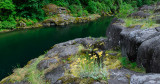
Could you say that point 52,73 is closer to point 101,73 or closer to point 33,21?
point 101,73

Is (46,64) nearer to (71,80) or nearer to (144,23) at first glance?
(71,80)

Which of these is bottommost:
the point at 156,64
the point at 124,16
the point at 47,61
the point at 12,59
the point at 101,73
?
the point at 12,59

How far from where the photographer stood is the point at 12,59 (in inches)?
431

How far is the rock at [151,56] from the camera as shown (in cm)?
315

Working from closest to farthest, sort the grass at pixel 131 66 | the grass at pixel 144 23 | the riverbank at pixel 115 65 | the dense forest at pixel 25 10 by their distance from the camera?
1. the riverbank at pixel 115 65
2. the grass at pixel 131 66
3. the grass at pixel 144 23
4. the dense forest at pixel 25 10

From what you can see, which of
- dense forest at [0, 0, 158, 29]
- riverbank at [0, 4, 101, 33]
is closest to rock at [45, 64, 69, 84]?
dense forest at [0, 0, 158, 29]

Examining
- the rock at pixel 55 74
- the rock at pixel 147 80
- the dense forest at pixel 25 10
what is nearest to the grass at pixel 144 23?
the rock at pixel 147 80

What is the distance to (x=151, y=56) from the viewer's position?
3.51 meters

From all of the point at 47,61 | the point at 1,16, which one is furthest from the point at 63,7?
the point at 47,61

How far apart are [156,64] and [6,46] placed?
15316 millimetres

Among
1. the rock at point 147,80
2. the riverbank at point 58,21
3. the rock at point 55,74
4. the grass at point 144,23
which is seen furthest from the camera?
the riverbank at point 58,21

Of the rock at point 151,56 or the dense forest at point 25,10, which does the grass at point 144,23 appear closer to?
the rock at point 151,56

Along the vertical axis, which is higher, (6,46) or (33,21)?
(33,21)

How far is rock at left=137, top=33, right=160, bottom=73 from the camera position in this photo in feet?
10.3
